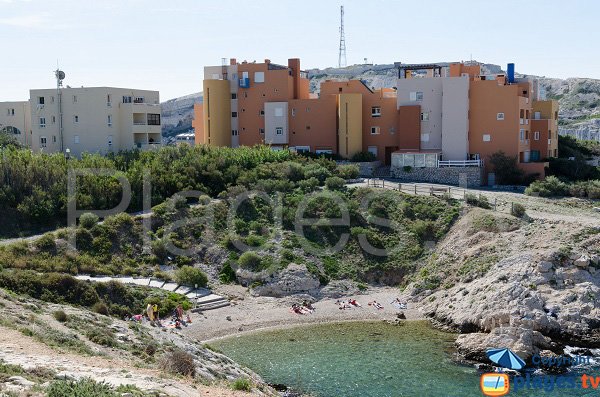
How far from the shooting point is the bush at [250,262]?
1703 inches

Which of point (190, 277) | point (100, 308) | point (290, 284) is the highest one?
point (190, 277)

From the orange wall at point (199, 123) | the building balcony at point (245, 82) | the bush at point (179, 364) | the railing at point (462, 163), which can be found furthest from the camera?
the orange wall at point (199, 123)

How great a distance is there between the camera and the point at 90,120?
6406 cm

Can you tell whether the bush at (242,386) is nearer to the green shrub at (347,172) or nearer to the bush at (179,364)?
the bush at (179,364)

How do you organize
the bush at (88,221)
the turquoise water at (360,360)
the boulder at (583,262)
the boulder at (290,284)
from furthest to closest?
the bush at (88,221), the boulder at (290,284), the boulder at (583,262), the turquoise water at (360,360)

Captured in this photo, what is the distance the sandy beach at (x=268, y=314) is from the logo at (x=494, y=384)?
9.22 m

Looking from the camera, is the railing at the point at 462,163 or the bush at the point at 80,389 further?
the railing at the point at 462,163

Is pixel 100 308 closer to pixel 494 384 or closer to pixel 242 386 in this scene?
pixel 242 386

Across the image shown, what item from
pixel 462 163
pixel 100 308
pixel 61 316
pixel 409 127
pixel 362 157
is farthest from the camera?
pixel 362 157

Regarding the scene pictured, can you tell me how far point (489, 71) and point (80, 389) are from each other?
14150cm

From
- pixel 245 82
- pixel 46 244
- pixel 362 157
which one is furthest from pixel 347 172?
pixel 46 244

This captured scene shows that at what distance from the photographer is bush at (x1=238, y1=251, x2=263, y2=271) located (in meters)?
43.2

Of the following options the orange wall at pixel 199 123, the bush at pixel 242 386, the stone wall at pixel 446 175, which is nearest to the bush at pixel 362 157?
the stone wall at pixel 446 175

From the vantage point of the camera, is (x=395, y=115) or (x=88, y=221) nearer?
(x=88, y=221)
